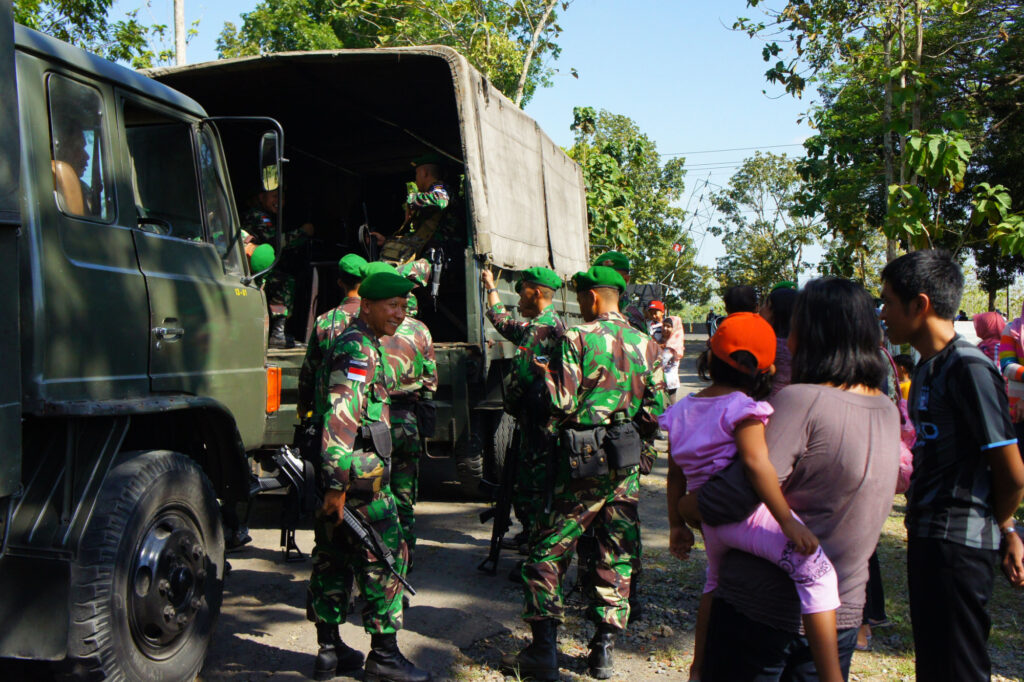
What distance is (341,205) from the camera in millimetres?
8438

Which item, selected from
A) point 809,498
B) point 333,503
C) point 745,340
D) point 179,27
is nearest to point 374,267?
point 333,503

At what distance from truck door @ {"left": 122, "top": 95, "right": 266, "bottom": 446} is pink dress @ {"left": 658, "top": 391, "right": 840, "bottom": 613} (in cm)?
213

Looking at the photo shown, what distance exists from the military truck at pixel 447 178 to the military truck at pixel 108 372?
2.03 metres

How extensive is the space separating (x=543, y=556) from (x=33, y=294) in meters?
2.28

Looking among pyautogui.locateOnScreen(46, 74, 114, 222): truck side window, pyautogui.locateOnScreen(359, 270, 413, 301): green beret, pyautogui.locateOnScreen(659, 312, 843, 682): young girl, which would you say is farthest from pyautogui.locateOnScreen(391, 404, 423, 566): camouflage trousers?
pyautogui.locateOnScreen(659, 312, 843, 682): young girl

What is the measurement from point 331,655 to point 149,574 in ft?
3.05

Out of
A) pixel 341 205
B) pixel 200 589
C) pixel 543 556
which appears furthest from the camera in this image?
pixel 341 205

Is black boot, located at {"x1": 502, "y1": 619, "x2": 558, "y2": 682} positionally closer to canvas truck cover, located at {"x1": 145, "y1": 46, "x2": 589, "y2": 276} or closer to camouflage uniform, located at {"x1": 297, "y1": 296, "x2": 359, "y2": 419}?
camouflage uniform, located at {"x1": 297, "y1": 296, "x2": 359, "y2": 419}

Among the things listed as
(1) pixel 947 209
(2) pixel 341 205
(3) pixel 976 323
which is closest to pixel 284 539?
(2) pixel 341 205

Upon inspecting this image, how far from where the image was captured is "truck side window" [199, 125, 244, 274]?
13.3ft

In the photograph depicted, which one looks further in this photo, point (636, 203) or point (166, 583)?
point (636, 203)

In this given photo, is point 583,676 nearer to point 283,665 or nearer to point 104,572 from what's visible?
point 283,665

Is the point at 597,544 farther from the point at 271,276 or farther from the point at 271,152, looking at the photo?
the point at 271,276

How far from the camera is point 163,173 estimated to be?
12.6 ft
